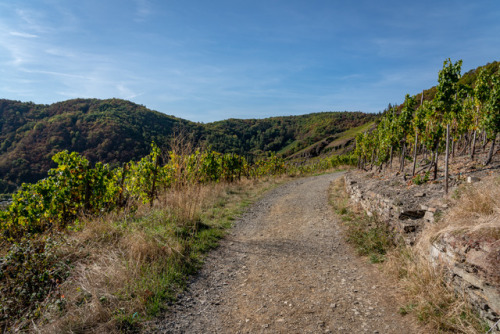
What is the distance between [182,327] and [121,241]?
2.22 meters

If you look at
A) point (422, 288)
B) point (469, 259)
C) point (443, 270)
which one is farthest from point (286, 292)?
point (469, 259)

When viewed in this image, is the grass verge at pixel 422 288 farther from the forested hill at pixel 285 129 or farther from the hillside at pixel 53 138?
the forested hill at pixel 285 129

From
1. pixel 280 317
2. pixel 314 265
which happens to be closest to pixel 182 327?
pixel 280 317

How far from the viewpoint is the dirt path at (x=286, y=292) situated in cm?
322

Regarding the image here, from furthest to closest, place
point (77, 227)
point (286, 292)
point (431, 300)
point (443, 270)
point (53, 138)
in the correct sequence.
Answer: point (53, 138) < point (77, 227) < point (286, 292) < point (443, 270) < point (431, 300)

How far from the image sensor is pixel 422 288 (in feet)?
10.7

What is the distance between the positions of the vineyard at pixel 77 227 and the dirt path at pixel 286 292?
0.51 metres

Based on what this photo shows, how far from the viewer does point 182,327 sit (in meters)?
3.26

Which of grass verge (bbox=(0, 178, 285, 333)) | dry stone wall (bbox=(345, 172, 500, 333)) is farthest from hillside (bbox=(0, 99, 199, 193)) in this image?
dry stone wall (bbox=(345, 172, 500, 333))

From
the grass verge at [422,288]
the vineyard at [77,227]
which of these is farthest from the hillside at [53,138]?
the grass verge at [422,288]

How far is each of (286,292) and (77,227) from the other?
4.35m

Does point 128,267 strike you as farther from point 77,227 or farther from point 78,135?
point 78,135

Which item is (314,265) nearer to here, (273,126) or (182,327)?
(182,327)

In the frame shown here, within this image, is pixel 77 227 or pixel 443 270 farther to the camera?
pixel 77 227
